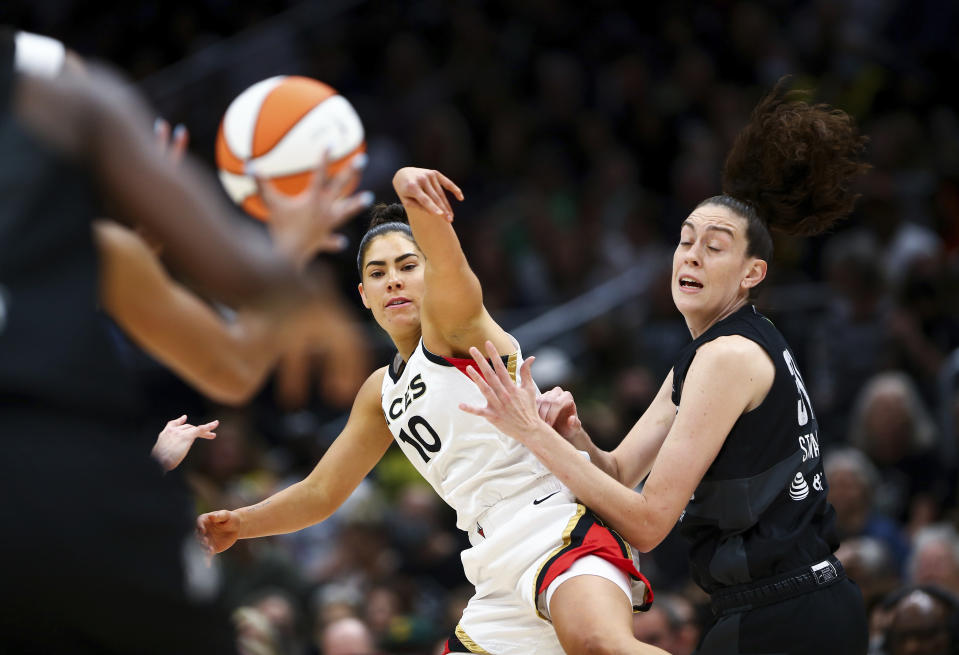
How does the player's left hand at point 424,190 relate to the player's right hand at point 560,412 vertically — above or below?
above

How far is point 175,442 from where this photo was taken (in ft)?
12.1

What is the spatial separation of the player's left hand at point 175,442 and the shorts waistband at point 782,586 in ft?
5.31

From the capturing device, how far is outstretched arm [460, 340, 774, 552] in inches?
131

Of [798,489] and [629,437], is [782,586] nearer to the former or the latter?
[798,489]

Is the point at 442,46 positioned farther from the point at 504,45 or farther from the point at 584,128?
the point at 584,128

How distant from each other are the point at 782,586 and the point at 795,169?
1.34 metres

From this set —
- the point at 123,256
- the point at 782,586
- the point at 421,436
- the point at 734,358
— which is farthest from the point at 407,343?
the point at 123,256

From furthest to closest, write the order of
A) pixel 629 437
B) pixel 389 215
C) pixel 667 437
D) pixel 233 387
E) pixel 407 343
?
pixel 389 215 → pixel 407 343 → pixel 629 437 → pixel 667 437 → pixel 233 387

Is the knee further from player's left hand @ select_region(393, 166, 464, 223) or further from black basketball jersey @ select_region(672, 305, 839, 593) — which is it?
player's left hand @ select_region(393, 166, 464, 223)

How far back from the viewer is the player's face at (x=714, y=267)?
11.9ft

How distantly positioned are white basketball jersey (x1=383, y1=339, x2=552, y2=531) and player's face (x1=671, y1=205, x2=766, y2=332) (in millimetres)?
608

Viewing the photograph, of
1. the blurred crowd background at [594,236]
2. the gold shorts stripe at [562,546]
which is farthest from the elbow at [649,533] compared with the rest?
the blurred crowd background at [594,236]

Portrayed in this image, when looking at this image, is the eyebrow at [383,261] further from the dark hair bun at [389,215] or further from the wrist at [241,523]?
the wrist at [241,523]

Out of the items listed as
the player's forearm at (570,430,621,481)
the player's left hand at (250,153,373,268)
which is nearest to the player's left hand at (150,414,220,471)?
the player's forearm at (570,430,621,481)
